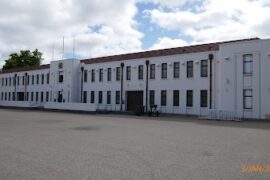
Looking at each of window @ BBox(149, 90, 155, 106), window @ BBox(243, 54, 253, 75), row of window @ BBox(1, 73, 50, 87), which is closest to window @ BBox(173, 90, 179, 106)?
window @ BBox(149, 90, 155, 106)

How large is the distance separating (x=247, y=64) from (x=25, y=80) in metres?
39.1

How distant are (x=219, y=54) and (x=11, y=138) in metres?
21.1

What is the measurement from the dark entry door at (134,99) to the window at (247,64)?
12.2 m

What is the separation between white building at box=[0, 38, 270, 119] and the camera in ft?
86.4

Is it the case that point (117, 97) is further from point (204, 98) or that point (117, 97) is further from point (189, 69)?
point (204, 98)

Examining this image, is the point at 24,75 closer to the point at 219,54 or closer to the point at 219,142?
the point at 219,54

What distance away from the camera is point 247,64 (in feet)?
88.3

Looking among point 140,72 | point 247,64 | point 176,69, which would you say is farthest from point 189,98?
point 140,72

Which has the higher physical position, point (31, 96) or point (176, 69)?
point (176, 69)

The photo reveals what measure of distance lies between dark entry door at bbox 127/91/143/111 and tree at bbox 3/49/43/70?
48.9m

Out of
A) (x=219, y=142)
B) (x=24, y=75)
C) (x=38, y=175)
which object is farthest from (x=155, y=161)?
(x=24, y=75)

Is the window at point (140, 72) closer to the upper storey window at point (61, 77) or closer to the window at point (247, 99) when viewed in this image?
the window at point (247, 99)

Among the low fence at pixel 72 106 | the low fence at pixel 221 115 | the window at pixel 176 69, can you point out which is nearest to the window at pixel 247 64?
the low fence at pixel 221 115

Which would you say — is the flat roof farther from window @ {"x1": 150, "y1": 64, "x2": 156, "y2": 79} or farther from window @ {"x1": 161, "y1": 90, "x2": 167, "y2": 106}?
window @ {"x1": 161, "y1": 90, "x2": 167, "y2": 106}
